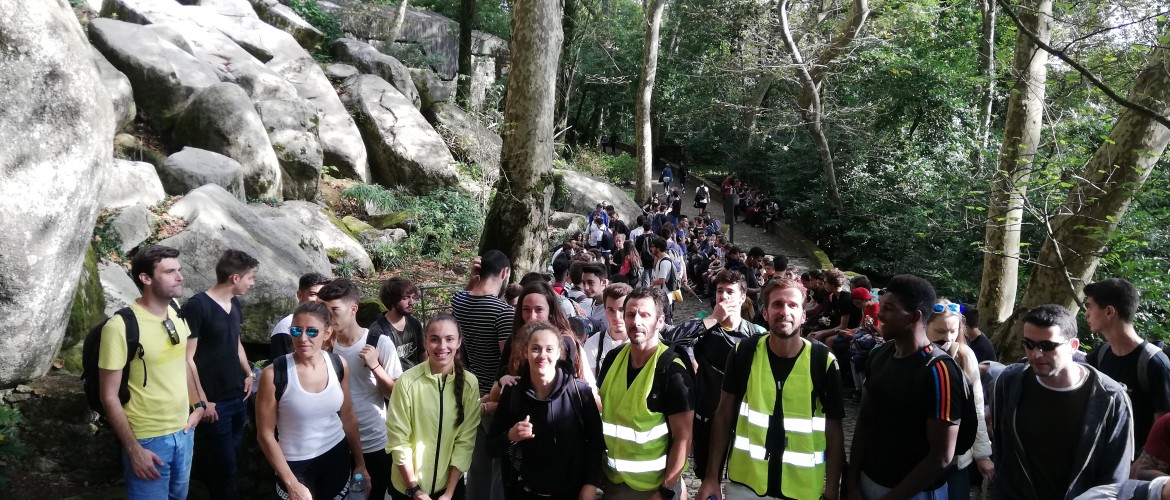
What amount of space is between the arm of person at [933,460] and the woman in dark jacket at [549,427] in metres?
1.44

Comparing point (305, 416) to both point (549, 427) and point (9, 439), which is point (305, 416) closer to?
point (549, 427)

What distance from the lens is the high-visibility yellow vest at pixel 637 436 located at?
12.1ft

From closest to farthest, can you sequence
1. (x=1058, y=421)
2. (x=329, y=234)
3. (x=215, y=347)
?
(x=1058, y=421)
(x=215, y=347)
(x=329, y=234)

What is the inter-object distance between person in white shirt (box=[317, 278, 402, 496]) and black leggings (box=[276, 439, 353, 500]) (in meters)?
0.20

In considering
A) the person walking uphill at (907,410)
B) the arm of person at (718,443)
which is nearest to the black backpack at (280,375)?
the arm of person at (718,443)

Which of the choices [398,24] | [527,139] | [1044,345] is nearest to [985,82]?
[527,139]

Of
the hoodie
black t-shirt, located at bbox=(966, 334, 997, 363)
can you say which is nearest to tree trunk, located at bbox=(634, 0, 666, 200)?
black t-shirt, located at bbox=(966, 334, 997, 363)

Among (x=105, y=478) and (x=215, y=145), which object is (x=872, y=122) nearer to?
(x=215, y=145)

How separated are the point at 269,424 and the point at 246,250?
17.5 ft

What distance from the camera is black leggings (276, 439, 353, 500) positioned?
3.91m

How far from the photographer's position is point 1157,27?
923 centimetres

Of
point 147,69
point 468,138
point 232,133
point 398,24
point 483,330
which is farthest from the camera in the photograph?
point 398,24

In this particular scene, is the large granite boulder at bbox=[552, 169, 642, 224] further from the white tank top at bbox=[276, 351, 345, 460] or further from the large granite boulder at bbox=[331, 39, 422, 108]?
the white tank top at bbox=[276, 351, 345, 460]

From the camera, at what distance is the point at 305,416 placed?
386cm
